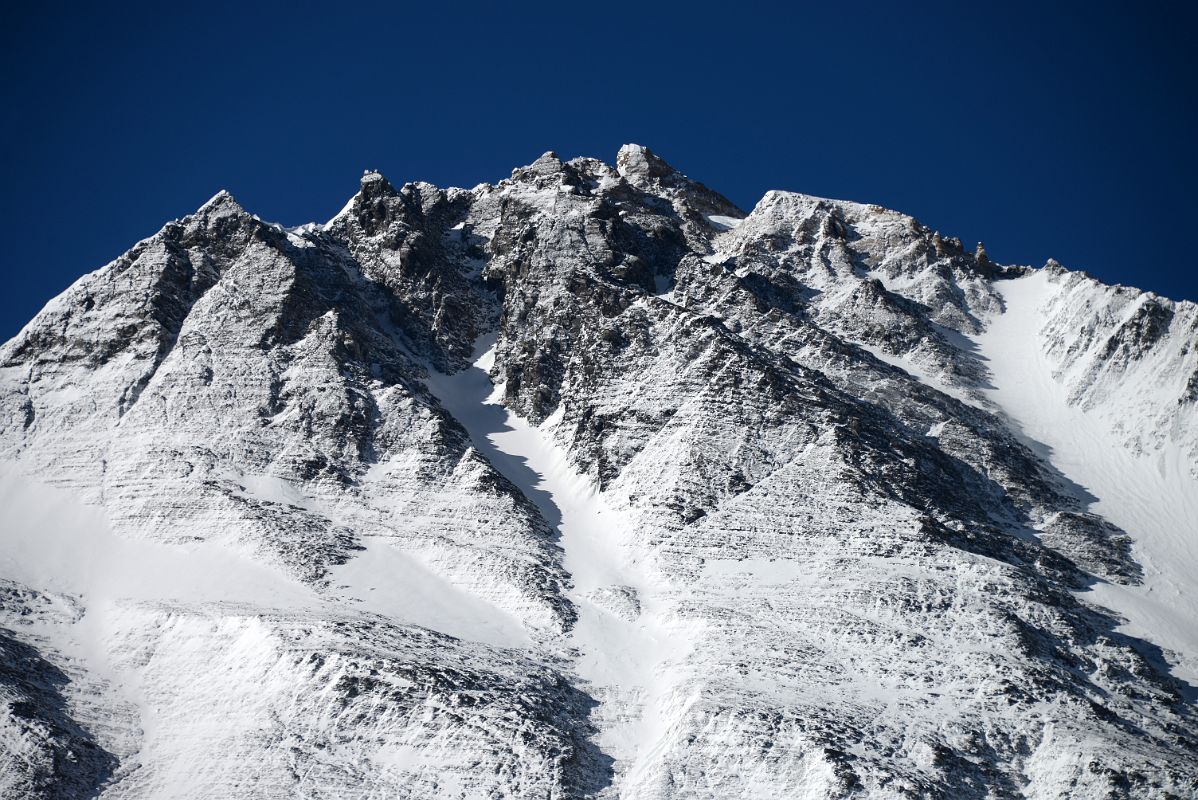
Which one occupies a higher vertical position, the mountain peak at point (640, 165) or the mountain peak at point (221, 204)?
the mountain peak at point (640, 165)

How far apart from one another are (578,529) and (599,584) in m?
8.04

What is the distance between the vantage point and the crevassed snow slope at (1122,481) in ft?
225

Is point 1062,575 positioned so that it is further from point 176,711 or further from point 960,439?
point 176,711

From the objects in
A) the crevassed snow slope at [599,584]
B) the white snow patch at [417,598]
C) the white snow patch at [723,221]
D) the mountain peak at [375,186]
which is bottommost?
the white snow patch at [417,598]

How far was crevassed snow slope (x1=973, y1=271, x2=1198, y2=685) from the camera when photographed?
6850 cm

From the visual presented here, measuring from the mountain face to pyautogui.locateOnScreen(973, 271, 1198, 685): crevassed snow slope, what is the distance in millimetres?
379

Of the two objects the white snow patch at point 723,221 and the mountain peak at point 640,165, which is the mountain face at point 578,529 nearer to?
the white snow patch at point 723,221

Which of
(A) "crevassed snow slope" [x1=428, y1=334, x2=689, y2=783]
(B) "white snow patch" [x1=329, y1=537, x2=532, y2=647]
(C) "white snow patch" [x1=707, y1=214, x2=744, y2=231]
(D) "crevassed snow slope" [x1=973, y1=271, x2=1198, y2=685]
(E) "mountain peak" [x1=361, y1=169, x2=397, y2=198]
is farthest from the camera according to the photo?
(C) "white snow patch" [x1=707, y1=214, x2=744, y2=231]

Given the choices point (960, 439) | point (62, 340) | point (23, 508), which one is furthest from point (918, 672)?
point (62, 340)

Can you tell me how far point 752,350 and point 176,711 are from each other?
180 feet

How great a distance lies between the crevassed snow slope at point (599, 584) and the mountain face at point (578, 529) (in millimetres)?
275

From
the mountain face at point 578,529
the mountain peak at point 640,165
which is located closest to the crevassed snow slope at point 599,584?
the mountain face at point 578,529

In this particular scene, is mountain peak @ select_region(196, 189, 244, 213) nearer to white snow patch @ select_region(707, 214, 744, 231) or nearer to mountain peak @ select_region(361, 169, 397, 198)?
mountain peak @ select_region(361, 169, 397, 198)

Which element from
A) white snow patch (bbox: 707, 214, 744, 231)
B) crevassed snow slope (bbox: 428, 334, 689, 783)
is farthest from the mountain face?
white snow patch (bbox: 707, 214, 744, 231)
